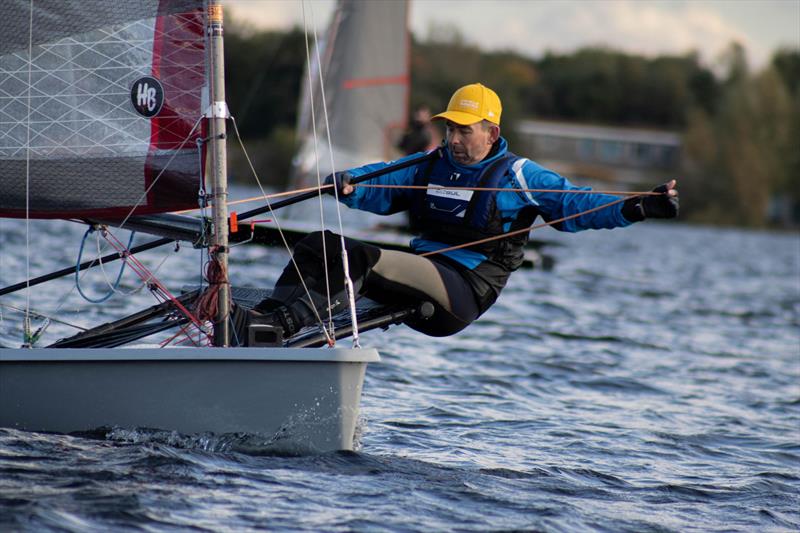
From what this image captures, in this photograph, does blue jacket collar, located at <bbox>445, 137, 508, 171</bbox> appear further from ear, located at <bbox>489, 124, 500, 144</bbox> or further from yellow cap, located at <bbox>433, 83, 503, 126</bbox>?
yellow cap, located at <bbox>433, 83, 503, 126</bbox>

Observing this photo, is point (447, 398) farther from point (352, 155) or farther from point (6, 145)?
point (352, 155)

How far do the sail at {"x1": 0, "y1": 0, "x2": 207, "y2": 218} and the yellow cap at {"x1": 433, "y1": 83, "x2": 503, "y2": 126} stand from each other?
1083 millimetres

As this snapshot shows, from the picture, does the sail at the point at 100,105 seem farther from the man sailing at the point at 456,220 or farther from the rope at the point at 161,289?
the man sailing at the point at 456,220

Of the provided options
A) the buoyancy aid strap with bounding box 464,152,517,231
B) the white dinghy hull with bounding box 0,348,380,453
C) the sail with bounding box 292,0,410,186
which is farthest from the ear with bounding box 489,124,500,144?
the sail with bounding box 292,0,410,186

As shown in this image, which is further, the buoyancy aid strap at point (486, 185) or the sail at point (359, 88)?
the sail at point (359, 88)

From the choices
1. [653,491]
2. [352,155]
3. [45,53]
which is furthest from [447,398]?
[352,155]

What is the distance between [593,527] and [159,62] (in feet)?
8.17

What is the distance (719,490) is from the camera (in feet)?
17.2

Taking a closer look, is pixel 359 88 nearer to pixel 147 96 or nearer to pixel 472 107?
pixel 472 107

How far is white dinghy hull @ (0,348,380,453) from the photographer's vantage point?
4.38m

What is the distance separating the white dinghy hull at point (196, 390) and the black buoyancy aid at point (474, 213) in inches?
38.7

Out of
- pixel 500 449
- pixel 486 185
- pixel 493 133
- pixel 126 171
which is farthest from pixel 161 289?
pixel 500 449

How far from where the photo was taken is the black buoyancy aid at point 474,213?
16.9ft

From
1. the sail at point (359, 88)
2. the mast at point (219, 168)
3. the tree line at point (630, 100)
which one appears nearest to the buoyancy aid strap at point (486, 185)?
the mast at point (219, 168)
